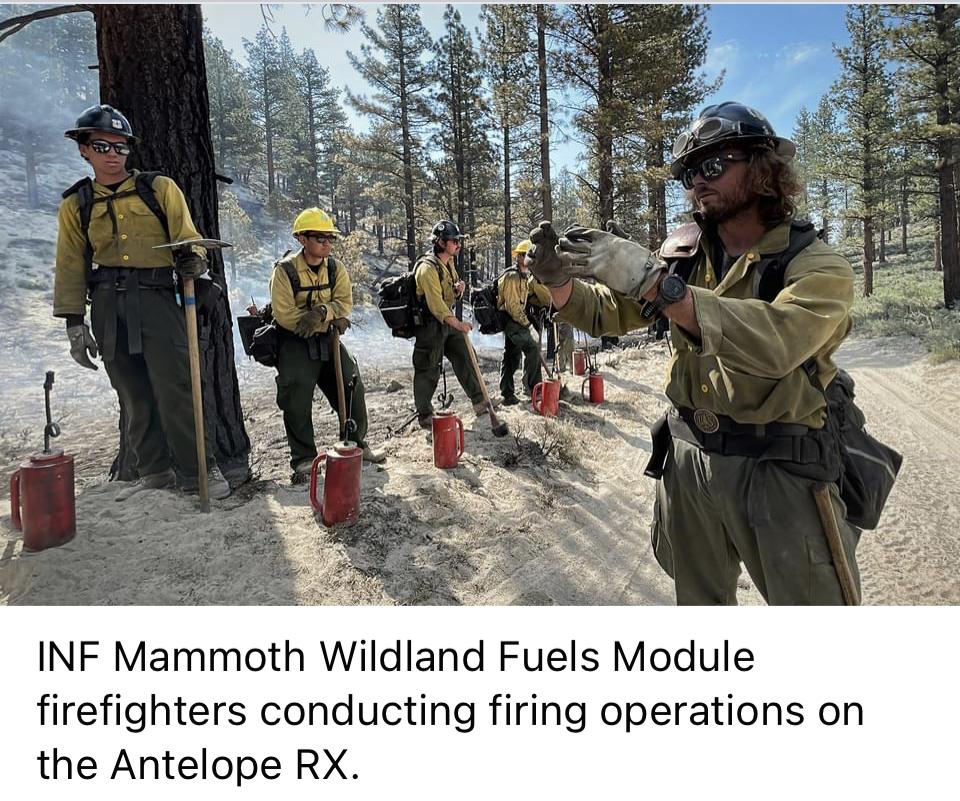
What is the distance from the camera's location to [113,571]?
331 centimetres

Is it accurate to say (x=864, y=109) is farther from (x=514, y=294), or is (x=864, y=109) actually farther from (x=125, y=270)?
(x=125, y=270)

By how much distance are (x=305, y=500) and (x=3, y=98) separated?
56797 mm

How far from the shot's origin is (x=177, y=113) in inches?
185

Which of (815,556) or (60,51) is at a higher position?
(60,51)

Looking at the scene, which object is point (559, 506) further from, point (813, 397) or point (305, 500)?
point (813, 397)

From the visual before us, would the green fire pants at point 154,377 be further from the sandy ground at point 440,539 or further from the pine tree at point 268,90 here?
the pine tree at point 268,90

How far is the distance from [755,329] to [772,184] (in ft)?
2.46

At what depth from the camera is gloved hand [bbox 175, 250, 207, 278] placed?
13.0 ft

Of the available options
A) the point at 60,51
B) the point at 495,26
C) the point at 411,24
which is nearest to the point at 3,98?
the point at 60,51

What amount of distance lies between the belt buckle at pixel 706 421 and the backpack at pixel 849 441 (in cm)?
34

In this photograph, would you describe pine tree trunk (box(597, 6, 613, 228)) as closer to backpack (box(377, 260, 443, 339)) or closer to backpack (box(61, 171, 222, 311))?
backpack (box(377, 260, 443, 339))

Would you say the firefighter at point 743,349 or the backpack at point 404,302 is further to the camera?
the backpack at point 404,302

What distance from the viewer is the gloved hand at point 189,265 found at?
3.96 metres

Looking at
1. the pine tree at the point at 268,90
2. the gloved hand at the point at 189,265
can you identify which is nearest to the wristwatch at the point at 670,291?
the gloved hand at the point at 189,265
